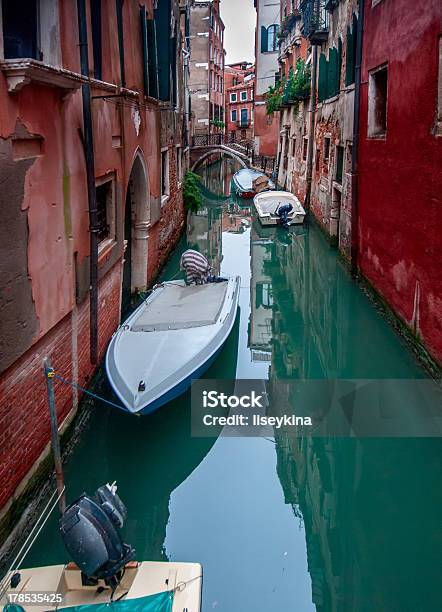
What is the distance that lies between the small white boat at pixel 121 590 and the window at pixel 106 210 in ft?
13.5

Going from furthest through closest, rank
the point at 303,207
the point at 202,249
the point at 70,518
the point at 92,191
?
the point at 303,207 → the point at 202,249 → the point at 92,191 → the point at 70,518

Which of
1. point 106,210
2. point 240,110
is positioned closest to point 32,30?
point 106,210

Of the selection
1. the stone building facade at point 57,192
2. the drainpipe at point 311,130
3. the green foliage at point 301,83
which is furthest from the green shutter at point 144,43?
the green foliage at point 301,83

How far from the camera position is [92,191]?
5.28 metres

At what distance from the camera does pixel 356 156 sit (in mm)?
9773

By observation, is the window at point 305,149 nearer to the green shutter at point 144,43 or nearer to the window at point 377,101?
the window at point 377,101

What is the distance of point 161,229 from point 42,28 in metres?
5.87

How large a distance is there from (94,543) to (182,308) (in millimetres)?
4221

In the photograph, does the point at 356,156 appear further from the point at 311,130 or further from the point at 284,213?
the point at 311,130

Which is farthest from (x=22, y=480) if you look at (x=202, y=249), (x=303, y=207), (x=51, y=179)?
(x=303, y=207)

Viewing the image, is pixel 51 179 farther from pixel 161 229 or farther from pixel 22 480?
pixel 161 229

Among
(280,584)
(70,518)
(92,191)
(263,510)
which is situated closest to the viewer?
(70,518)

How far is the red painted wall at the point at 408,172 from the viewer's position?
5.94 m

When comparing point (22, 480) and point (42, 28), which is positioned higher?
point (42, 28)
